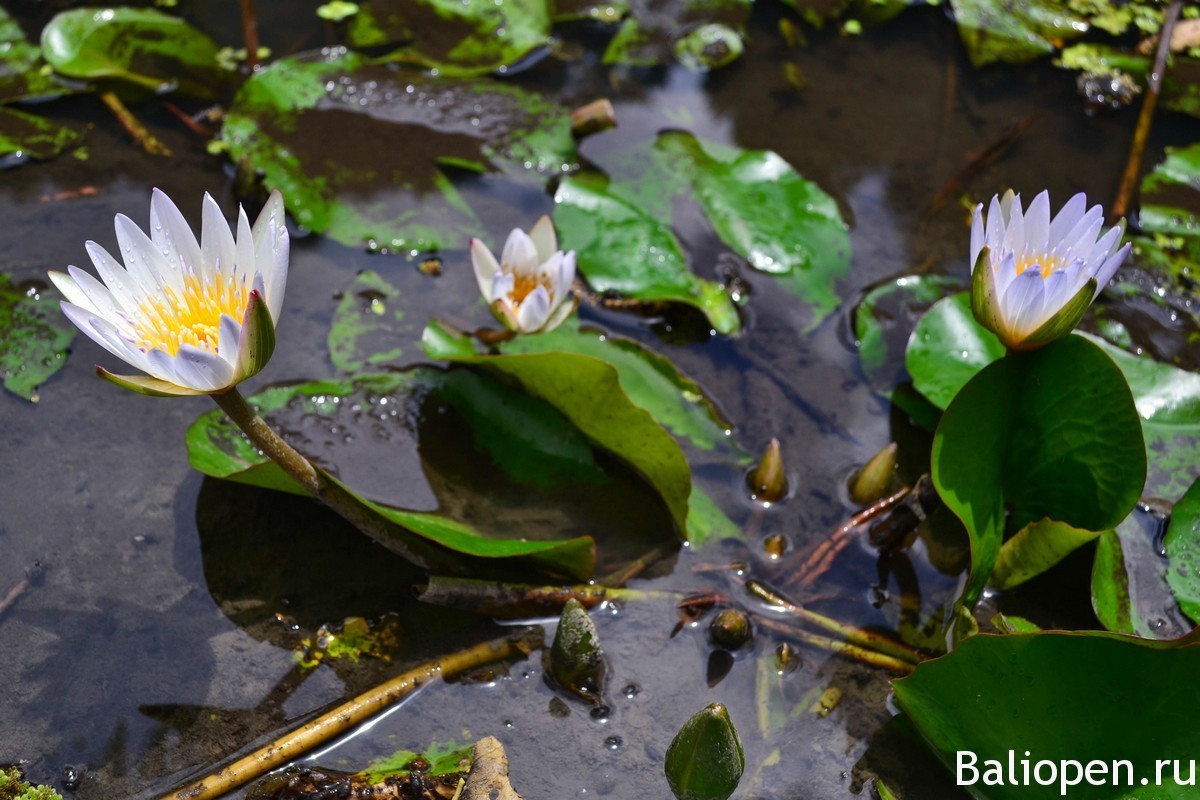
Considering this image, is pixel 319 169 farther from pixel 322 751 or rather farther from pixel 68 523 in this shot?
pixel 322 751

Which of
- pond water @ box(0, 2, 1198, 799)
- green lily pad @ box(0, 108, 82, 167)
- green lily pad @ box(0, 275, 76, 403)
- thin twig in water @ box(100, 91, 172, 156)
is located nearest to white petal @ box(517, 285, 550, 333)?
pond water @ box(0, 2, 1198, 799)

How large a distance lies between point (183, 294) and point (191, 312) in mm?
42

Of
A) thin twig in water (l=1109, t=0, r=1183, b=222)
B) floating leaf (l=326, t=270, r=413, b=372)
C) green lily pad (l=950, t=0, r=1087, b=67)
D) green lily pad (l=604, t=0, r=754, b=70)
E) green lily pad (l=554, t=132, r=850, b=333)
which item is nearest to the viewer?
floating leaf (l=326, t=270, r=413, b=372)

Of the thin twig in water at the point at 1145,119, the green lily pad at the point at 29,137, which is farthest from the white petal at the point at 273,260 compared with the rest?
the thin twig in water at the point at 1145,119

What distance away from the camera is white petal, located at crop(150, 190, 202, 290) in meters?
1.97

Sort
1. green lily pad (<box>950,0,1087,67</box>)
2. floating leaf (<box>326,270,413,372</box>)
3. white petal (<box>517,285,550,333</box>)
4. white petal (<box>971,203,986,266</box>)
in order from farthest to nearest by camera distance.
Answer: green lily pad (<box>950,0,1087,67</box>), floating leaf (<box>326,270,413,372</box>), white petal (<box>517,285,550,333</box>), white petal (<box>971,203,986,266</box>)

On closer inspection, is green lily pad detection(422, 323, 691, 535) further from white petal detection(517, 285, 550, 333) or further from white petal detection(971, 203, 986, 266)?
white petal detection(971, 203, 986, 266)

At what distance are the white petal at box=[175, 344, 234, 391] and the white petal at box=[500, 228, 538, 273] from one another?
0.96 metres

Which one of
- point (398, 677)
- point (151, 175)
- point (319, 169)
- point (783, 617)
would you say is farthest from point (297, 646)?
point (151, 175)

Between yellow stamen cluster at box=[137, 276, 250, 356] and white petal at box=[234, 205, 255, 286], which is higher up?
white petal at box=[234, 205, 255, 286]

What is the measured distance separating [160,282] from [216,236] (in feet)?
0.54

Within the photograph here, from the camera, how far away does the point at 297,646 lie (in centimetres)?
218

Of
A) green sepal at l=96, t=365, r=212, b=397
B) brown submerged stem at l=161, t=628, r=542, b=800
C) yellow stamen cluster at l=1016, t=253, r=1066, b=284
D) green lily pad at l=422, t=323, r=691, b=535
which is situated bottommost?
brown submerged stem at l=161, t=628, r=542, b=800

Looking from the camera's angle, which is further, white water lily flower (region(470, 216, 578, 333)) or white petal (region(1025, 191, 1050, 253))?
white water lily flower (region(470, 216, 578, 333))
